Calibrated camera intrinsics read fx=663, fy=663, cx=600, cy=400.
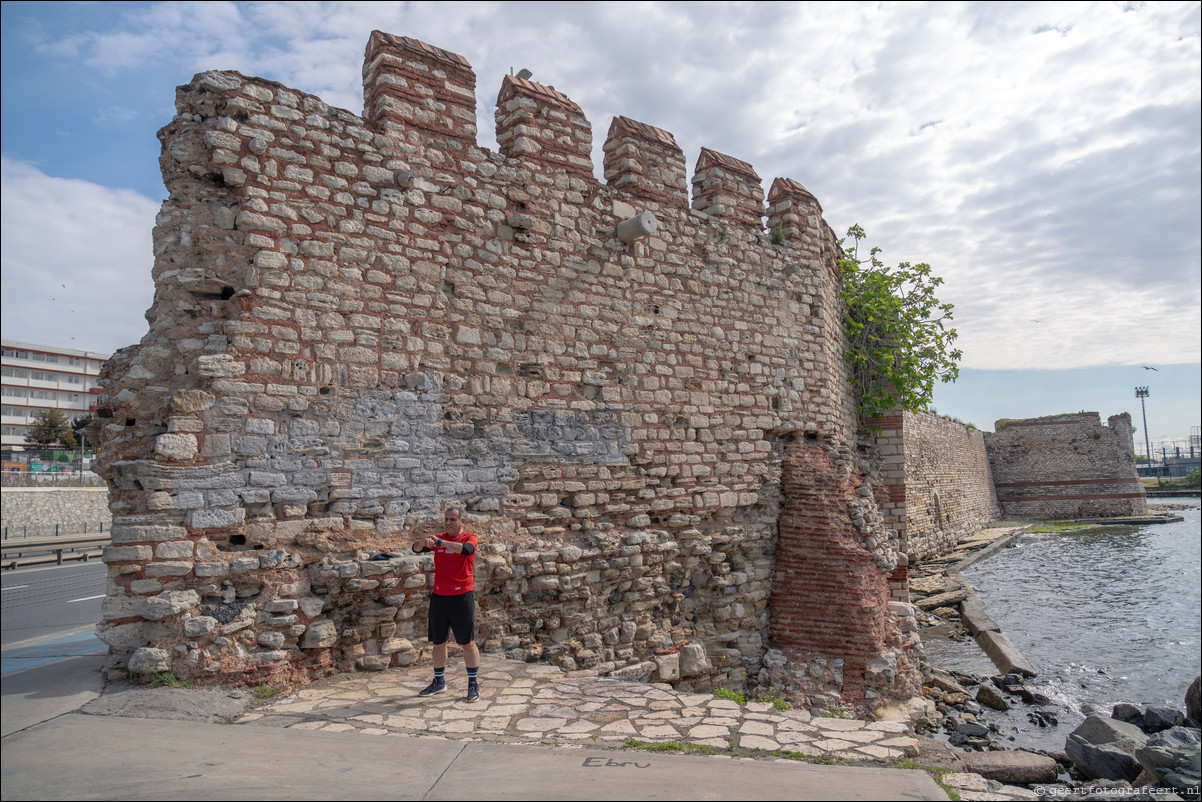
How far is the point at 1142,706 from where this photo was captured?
7.90 meters

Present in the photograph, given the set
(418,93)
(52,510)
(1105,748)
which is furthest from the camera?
(52,510)

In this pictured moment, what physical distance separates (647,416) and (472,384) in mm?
2059

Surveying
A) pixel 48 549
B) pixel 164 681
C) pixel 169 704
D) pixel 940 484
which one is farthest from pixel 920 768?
pixel 48 549

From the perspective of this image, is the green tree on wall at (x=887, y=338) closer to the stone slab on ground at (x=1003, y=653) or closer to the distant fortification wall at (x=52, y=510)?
the stone slab on ground at (x=1003, y=653)

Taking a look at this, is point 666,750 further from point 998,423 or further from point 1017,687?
point 998,423

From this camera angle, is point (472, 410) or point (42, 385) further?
point (42, 385)

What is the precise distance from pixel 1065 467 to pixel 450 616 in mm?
37399

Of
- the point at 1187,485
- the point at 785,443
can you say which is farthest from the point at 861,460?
the point at 1187,485

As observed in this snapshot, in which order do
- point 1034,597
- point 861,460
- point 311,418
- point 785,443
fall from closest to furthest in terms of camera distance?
point 311,418 → point 785,443 → point 861,460 → point 1034,597

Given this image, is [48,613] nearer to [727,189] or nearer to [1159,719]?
[727,189]

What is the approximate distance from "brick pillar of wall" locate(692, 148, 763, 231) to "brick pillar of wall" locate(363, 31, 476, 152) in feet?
11.0

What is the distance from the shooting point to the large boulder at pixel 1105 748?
221 inches

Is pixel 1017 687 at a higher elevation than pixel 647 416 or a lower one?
lower

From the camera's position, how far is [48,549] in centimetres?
2028
